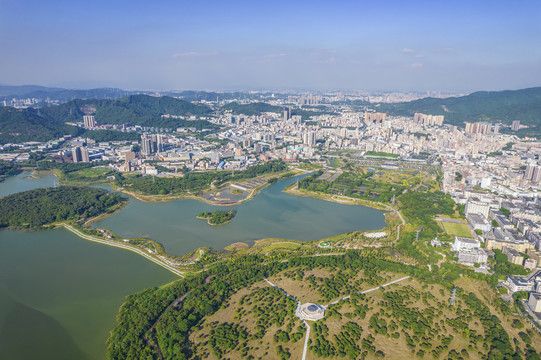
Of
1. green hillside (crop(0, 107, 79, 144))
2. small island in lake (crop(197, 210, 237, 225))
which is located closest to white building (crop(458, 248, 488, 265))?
small island in lake (crop(197, 210, 237, 225))

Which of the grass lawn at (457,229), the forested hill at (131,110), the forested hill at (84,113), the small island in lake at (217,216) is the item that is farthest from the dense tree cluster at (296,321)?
the forested hill at (131,110)

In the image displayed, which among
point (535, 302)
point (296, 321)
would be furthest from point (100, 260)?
point (535, 302)

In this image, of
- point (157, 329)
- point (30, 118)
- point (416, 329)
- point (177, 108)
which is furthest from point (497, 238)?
point (177, 108)

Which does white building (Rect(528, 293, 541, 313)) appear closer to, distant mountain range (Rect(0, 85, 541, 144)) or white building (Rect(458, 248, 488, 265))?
white building (Rect(458, 248, 488, 265))

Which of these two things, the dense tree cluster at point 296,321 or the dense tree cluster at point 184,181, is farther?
the dense tree cluster at point 184,181

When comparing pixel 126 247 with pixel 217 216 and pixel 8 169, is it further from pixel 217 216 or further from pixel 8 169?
pixel 8 169

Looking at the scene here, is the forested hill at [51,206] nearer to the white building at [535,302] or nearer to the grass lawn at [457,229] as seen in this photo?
the grass lawn at [457,229]

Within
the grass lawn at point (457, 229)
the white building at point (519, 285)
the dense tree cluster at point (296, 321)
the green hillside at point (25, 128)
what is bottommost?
the dense tree cluster at point (296, 321)
